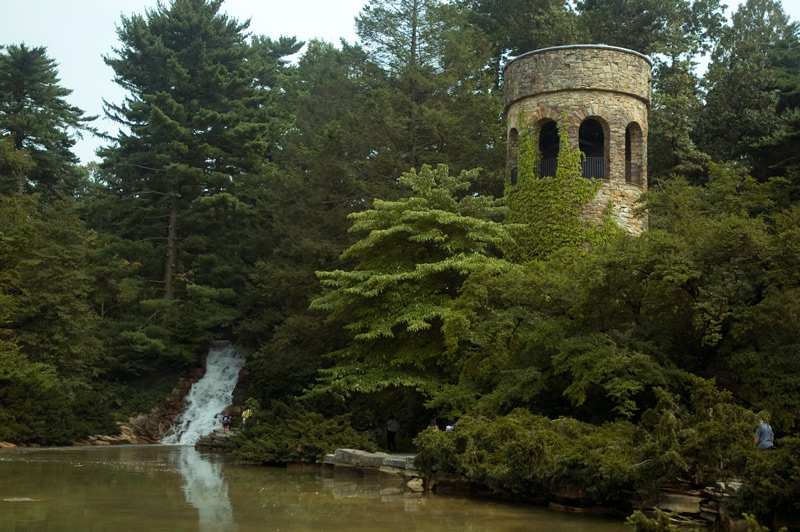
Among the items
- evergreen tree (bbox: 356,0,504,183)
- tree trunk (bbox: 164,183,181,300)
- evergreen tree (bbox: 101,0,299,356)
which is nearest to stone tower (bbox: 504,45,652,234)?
evergreen tree (bbox: 356,0,504,183)

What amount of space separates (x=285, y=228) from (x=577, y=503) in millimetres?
20351

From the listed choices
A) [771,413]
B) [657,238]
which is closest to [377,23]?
[657,238]

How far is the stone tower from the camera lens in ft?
78.0

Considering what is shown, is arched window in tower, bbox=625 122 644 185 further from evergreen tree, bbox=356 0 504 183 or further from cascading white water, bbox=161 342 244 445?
cascading white water, bbox=161 342 244 445

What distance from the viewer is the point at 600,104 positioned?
938 inches

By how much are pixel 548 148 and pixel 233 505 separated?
16852mm

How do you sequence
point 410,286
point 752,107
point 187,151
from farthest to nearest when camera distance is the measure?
1. point 187,151
2. point 752,107
3. point 410,286

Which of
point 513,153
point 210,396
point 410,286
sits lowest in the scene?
point 210,396

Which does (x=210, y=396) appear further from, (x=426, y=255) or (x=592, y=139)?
(x=592, y=139)

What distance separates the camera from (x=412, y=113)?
1192 inches

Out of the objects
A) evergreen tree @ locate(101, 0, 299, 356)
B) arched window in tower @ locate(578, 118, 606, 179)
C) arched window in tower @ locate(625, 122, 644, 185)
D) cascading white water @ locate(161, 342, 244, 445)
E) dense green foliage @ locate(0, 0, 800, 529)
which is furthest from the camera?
evergreen tree @ locate(101, 0, 299, 356)

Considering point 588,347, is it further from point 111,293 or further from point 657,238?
point 111,293

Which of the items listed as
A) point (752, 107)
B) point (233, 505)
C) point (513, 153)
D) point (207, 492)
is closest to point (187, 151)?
point (513, 153)

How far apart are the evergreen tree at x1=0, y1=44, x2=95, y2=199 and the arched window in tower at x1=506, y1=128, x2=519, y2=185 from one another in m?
25.2
